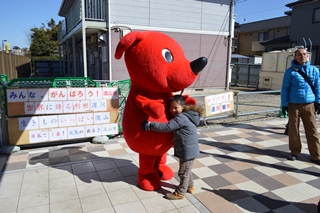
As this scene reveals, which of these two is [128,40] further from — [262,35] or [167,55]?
[262,35]

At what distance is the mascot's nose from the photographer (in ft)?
9.58

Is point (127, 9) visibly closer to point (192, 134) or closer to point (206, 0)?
point (206, 0)

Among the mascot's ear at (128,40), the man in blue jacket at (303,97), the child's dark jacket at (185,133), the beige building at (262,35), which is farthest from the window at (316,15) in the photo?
the mascot's ear at (128,40)

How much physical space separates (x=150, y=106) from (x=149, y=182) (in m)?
1.25

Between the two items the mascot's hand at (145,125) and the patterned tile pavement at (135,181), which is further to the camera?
the patterned tile pavement at (135,181)

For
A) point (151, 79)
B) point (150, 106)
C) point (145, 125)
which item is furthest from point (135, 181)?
point (151, 79)

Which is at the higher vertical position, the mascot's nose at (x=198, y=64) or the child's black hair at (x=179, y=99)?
the mascot's nose at (x=198, y=64)

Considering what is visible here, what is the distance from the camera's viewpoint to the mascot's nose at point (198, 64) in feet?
9.58

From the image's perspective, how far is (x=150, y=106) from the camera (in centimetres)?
291

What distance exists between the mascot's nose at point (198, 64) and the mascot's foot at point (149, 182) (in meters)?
1.61

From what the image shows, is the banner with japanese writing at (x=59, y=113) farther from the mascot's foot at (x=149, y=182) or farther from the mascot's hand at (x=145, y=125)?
the mascot's hand at (x=145, y=125)

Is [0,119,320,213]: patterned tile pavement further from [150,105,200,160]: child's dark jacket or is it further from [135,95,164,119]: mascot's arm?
[135,95,164,119]: mascot's arm

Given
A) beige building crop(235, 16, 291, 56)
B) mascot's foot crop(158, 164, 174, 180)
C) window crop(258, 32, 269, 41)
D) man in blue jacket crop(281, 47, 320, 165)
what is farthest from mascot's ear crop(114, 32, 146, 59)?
window crop(258, 32, 269, 41)

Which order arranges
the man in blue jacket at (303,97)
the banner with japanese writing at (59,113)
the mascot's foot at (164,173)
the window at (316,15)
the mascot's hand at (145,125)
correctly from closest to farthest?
1. the mascot's hand at (145,125)
2. the mascot's foot at (164,173)
3. the man in blue jacket at (303,97)
4. the banner with japanese writing at (59,113)
5. the window at (316,15)
